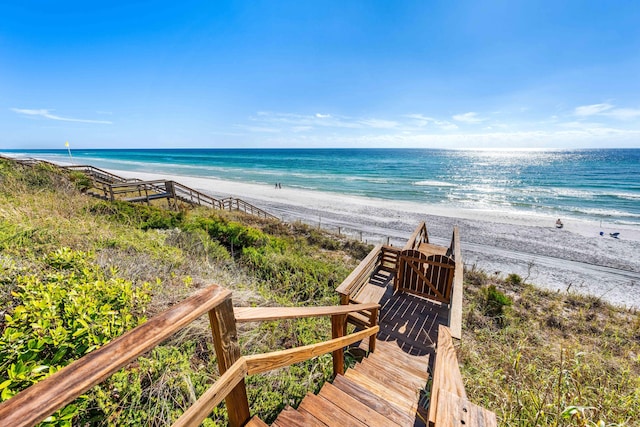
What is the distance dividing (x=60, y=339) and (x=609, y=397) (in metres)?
5.43

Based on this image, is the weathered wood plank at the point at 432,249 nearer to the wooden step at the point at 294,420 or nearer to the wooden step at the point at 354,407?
the wooden step at the point at 354,407

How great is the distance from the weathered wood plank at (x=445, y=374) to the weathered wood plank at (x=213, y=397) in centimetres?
105

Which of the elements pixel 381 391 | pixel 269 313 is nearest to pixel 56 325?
pixel 269 313

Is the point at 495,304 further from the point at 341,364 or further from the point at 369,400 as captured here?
the point at 369,400

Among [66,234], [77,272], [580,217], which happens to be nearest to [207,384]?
[77,272]

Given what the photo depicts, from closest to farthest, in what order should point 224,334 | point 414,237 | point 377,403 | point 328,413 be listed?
point 224,334, point 328,413, point 377,403, point 414,237

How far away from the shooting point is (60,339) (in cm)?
195

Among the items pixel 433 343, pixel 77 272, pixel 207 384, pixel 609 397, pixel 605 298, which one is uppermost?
pixel 77 272

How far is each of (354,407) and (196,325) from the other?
6.69 feet

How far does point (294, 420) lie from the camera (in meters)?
2.09

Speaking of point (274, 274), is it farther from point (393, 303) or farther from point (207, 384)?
point (207, 384)

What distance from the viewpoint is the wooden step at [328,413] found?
224 cm

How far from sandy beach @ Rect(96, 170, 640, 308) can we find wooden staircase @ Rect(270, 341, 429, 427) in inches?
344

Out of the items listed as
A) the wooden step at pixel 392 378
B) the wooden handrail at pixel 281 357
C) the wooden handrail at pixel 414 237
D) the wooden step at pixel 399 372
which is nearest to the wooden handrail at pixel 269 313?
the wooden handrail at pixel 281 357
